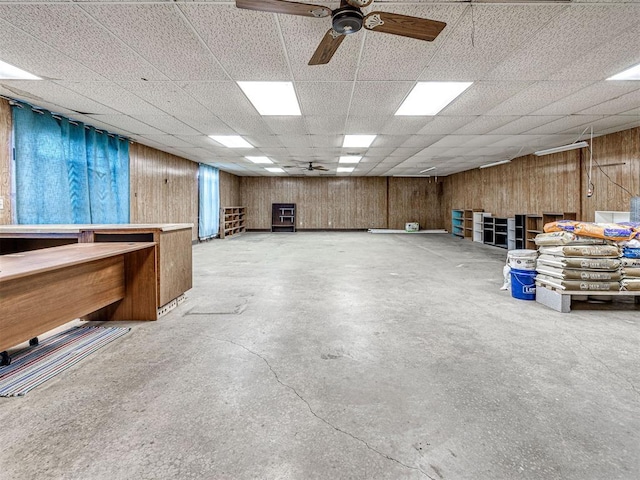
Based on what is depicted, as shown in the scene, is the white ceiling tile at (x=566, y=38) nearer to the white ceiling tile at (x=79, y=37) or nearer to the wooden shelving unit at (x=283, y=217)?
the white ceiling tile at (x=79, y=37)

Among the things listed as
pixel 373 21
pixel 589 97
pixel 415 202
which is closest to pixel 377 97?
pixel 373 21

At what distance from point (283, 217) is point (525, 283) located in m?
12.4

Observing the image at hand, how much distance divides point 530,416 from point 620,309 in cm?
303

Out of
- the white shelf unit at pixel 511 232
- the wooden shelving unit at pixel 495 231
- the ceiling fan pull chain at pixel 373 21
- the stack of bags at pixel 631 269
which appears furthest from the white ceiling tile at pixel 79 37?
the wooden shelving unit at pixel 495 231

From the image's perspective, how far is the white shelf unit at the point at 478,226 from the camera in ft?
35.3

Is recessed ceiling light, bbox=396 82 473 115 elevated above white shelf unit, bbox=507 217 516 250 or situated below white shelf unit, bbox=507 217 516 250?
above

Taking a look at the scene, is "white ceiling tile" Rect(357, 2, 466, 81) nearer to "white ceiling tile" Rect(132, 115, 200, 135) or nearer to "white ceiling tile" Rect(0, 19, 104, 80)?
"white ceiling tile" Rect(0, 19, 104, 80)

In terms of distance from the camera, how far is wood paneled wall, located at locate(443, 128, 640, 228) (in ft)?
18.7

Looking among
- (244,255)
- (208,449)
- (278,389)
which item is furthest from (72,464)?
(244,255)

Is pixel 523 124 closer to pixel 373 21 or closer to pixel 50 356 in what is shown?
pixel 373 21

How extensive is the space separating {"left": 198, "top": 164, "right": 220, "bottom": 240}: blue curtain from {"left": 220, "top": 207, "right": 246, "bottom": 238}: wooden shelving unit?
0.85ft

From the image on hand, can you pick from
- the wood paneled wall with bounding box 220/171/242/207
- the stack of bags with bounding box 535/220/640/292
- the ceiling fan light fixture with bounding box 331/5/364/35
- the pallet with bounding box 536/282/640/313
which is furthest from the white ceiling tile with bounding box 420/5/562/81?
the wood paneled wall with bounding box 220/171/242/207

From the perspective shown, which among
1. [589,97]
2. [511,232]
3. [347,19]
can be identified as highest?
[589,97]

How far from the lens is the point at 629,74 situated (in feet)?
11.2
